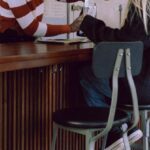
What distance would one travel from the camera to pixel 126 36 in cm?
184

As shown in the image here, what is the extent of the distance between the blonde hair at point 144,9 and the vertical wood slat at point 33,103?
1.79 ft

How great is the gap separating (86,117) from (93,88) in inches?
17.8

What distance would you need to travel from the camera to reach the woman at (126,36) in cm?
184

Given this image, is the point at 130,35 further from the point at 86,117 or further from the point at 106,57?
the point at 86,117

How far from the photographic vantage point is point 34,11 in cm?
263

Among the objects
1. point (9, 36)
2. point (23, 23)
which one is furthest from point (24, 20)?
point (9, 36)

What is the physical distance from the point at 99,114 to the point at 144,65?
0.42 metres

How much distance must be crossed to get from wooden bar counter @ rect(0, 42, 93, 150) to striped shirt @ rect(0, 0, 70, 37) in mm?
441

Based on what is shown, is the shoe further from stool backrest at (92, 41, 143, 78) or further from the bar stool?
stool backrest at (92, 41, 143, 78)

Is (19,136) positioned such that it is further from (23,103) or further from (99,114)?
(99,114)

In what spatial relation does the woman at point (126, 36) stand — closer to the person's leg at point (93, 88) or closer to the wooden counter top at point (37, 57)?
the person's leg at point (93, 88)

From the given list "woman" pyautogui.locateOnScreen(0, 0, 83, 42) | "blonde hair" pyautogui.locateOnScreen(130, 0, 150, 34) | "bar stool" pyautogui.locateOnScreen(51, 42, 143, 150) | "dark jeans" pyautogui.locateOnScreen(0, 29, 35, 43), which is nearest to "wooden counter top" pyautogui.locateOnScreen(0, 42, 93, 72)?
"bar stool" pyautogui.locateOnScreen(51, 42, 143, 150)

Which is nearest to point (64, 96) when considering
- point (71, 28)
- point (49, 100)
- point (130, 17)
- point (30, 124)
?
point (49, 100)

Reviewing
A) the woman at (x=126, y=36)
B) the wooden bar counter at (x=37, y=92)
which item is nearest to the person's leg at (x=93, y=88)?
the woman at (x=126, y=36)
